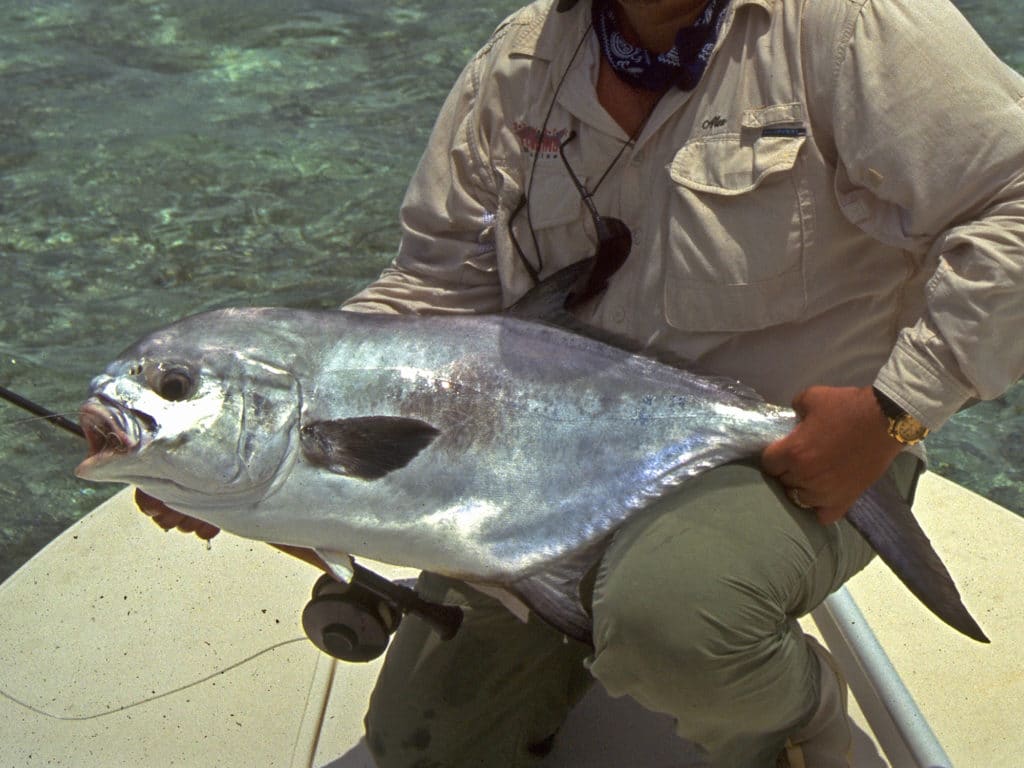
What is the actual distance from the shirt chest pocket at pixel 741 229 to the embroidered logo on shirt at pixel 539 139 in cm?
27

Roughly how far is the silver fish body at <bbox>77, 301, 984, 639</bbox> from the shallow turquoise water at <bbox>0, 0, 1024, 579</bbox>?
7.28 feet

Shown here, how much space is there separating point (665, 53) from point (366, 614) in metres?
1.13

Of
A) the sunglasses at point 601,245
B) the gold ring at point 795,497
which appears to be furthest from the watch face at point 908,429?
the sunglasses at point 601,245

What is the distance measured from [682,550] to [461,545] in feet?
1.22

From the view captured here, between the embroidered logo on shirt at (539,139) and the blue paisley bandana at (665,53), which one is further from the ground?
the blue paisley bandana at (665,53)

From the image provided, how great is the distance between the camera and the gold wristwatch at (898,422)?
1.95 metres

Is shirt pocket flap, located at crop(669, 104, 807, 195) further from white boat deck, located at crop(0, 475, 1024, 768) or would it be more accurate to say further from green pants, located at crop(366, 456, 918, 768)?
white boat deck, located at crop(0, 475, 1024, 768)

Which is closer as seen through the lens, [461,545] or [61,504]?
[461,545]

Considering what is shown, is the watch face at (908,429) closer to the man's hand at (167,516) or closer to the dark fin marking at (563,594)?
the dark fin marking at (563,594)

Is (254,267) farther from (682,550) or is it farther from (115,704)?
(682,550)

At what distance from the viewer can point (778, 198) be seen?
2131mm

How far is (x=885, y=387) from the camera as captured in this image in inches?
76.9

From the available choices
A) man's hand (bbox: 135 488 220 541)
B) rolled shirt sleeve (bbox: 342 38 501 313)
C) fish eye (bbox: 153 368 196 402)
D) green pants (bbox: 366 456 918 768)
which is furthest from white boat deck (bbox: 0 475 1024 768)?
fish eye (bbox: 153 368 196 402)

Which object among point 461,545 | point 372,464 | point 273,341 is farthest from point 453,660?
point 273,341
